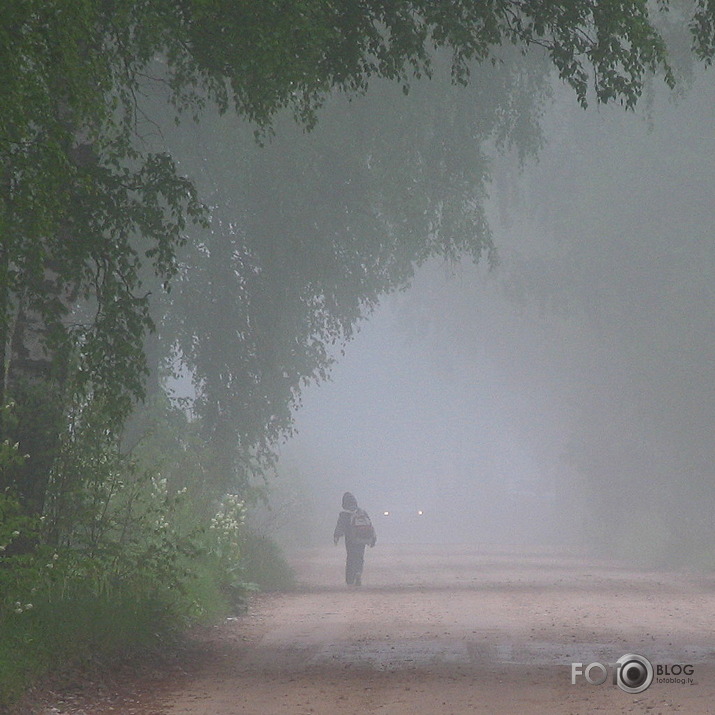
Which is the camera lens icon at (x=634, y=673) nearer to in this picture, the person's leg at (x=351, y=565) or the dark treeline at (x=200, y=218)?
the dark treeline at (x=200, y=218)

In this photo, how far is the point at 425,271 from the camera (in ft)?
195

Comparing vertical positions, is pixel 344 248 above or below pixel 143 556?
above

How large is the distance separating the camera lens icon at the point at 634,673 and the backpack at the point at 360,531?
13831 mm

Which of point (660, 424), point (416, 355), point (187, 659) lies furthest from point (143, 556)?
point (416, 355)

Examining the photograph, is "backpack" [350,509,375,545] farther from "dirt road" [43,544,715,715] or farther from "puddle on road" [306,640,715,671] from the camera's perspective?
"puddle on road" [306,640,715,671]

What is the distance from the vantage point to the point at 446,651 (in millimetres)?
12305

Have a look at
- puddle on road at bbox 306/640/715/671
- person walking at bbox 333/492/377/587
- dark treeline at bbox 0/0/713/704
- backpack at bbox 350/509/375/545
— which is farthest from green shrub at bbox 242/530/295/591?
puddle on road at bbox 306/640/715/671

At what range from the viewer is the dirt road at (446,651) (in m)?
9.14

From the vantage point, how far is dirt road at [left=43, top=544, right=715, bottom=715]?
914cm

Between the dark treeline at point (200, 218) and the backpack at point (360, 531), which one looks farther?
the backpack at point (360, 531)

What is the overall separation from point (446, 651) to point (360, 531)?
12798 mm

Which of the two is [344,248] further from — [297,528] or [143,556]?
[297,528]

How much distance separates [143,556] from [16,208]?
16.8ft

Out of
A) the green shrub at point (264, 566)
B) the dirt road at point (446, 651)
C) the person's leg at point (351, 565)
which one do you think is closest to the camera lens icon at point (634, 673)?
the dirt road at point (446, 651)
